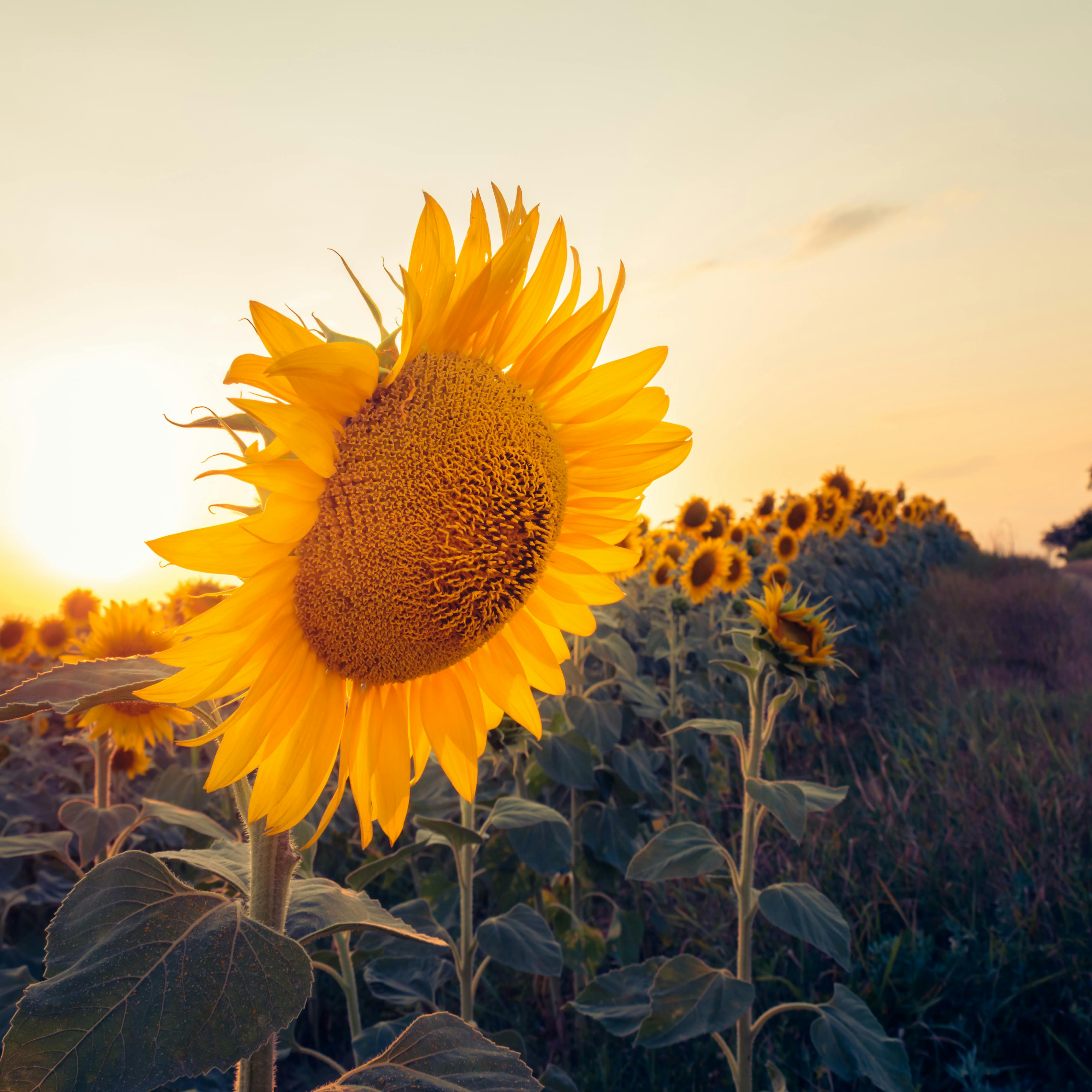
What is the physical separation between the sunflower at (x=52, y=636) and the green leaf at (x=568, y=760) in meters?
4.79

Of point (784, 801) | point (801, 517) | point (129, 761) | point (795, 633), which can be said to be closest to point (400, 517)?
point (784, 801)

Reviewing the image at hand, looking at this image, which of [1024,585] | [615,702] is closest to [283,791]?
[615,702]

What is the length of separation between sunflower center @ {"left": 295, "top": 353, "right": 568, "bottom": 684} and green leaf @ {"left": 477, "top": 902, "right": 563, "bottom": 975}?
4.05ft

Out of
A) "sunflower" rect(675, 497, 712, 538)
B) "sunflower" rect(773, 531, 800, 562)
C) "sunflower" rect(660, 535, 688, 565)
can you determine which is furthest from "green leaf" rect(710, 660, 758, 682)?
"sunflower" rect(773, 531, 800, 562)

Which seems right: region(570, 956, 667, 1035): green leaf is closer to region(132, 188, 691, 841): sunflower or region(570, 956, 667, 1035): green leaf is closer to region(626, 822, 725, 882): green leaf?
region(626, 822, 725, 882): green leaf

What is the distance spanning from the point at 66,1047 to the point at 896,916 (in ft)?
12.0

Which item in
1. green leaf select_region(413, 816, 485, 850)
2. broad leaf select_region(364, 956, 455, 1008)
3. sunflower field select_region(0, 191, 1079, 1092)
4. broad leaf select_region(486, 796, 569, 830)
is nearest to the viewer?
sunflower field select_region(0, 191, 1079, 1092)

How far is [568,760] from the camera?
110 inches

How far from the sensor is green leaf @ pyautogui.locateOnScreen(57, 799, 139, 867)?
2.21m

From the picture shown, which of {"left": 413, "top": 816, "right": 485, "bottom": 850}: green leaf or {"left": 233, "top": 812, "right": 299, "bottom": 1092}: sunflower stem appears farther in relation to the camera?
{"left": 413, "top": 816, "right": 485, "bottom": 850}: green leaf

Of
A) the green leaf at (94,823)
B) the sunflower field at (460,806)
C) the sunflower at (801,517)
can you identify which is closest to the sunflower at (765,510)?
the sunflower at (801,517)

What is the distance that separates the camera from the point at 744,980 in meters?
2.07

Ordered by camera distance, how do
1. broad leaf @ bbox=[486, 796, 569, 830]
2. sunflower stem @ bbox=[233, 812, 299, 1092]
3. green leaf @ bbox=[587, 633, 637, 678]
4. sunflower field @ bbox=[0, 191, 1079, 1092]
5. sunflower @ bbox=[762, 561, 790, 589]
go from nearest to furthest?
sunflower field @ bbox=[0, 191, 1079, 1092] → sunflower stem @ bbox=[233, 812, 299, 1092] → broad leaf @ bbox=[486, 796, 569, 830] → green leaf @ bbox=[587, 633, 637, 678] → sunflower @ bbox=[762, 561, 790, 589]

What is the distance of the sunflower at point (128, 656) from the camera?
9.41 feet
